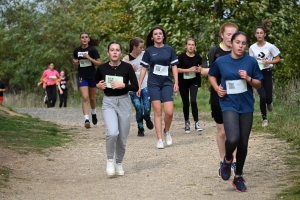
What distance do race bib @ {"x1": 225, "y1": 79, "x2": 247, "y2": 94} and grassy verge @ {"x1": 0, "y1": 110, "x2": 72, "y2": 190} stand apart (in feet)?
11.0

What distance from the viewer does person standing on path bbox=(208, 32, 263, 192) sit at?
962 centimetres

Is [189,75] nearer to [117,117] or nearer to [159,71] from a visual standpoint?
[159,71]

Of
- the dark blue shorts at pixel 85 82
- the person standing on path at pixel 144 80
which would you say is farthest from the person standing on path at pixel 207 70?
the dark blue shorts at pixel 85 82

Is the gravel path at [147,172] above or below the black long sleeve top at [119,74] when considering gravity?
below

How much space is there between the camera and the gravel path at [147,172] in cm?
990

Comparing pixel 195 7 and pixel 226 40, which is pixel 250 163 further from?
pixel 195 7

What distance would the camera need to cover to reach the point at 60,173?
11859 millimetres

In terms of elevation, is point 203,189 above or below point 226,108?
below

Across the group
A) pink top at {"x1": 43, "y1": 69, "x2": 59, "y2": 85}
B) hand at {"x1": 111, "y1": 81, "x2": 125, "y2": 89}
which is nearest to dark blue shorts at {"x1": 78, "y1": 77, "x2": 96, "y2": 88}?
hand at {"x1": 111, "y1": 81, "x2": 125, "y2": 89}

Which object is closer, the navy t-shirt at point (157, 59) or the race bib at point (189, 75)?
the navy t-shirt at point (157, 59)

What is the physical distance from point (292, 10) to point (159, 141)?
90.1ft

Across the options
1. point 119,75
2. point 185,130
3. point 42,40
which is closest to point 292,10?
point 42,40

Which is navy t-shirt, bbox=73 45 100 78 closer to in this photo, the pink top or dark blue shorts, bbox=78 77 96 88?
dark blue shorts, bbox=78 77 96 88

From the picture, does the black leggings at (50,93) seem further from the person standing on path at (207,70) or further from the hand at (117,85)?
the person standing on path at (207,70)
